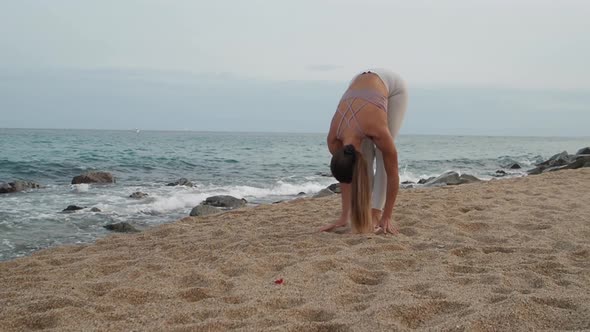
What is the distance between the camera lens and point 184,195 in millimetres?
10648

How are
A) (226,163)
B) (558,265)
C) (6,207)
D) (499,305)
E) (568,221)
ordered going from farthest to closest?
(226,163), (6,207), (568,221), (558,265), (499,305)

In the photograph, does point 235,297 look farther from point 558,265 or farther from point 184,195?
point 184,195

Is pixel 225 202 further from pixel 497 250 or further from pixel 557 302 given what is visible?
pixel 557 302

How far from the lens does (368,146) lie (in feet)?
15.5

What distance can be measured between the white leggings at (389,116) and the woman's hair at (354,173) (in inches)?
14.2

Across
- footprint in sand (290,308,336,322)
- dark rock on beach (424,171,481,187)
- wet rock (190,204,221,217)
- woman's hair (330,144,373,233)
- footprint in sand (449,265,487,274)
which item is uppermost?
woman's hair (330,144,373,233)

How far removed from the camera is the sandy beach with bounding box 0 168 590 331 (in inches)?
101

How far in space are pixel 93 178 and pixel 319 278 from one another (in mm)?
11368

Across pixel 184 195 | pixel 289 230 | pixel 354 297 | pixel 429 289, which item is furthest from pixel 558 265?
pixel 184 195

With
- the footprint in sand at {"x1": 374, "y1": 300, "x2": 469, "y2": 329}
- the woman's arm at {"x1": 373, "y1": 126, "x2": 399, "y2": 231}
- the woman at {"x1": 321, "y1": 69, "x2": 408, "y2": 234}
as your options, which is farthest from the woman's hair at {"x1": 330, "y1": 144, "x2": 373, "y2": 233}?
the footprint in sand at {"x1": 374, "y1": 300, "x2": 469, "y2": 329}

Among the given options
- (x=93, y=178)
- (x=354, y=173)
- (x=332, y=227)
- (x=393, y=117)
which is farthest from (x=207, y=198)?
(x=354, y=173)

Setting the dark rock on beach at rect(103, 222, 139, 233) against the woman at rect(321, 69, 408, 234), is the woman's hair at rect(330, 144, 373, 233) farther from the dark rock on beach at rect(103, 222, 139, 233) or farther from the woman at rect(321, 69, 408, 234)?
the dark rock on beach at rect(103, 222, 139, 233)

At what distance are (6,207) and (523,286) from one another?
8.48m

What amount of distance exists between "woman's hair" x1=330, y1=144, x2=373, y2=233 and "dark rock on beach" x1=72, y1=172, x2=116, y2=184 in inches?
414
